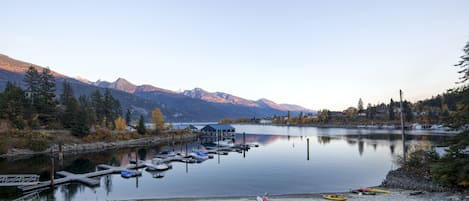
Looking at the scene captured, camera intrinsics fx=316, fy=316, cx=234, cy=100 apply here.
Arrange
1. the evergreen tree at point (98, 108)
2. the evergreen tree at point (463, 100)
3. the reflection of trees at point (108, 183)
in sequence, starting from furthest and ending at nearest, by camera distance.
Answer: the evergreen tree at point (98, 108), the reflection of trees at point (108, 183), the evergreen tree at point (463, 100)

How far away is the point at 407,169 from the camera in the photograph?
29344 millimetres

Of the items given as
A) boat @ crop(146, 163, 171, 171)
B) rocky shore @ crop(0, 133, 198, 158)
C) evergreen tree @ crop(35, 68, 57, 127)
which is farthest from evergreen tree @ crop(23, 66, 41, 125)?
boat @ crop(146, 163, 171, 171)

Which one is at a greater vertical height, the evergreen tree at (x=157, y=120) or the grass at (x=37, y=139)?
the evergreen tree at (x=157, y=120)

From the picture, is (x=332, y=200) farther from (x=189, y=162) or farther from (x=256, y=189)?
(x=189, y=162)

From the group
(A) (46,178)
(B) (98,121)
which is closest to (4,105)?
(B) (98,121)

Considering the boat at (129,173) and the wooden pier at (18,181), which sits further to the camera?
the boat at (129,173)

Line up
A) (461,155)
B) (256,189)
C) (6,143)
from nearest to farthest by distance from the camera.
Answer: (461,155)
(256,189)
(6,143)

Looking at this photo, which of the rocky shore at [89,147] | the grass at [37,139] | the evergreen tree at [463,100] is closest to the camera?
the evergreen tree at [463,100]

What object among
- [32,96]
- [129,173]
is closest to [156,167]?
[129,173]

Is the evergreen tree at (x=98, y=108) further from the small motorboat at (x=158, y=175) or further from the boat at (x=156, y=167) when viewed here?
the small motorboat at (x=158, y=175)

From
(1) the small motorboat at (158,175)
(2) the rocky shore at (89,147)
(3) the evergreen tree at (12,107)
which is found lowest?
(1) the small motorboat at (158,175)

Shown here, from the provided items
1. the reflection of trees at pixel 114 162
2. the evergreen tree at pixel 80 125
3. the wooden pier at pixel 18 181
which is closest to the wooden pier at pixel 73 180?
the wooden pier at pixel 18 181

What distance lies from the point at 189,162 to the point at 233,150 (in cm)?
1926

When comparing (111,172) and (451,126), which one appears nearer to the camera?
(451,126)
